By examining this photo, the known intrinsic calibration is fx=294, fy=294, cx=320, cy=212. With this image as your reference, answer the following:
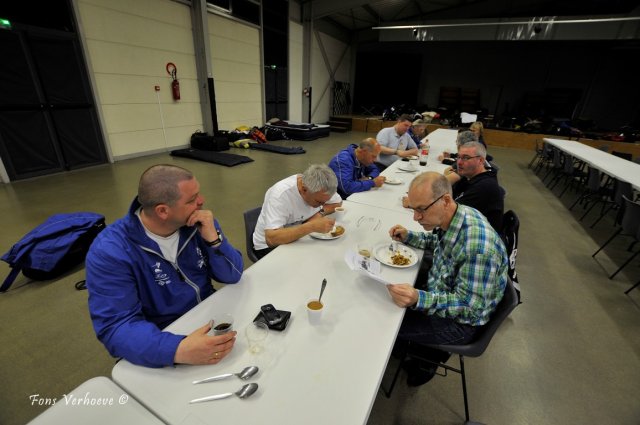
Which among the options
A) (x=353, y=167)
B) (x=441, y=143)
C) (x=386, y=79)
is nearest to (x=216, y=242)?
(x=353, y=167)

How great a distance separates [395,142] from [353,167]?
7.32ft

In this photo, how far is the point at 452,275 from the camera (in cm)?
149

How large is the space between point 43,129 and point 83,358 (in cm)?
520

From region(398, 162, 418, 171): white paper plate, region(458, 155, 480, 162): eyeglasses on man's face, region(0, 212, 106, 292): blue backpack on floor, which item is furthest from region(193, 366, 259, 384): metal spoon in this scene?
region(398, 162, 418, 171): white paper plate

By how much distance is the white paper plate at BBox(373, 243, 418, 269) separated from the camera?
1.67 m

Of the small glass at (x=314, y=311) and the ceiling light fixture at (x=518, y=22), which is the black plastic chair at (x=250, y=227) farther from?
the ceiling light fixture at (x=518, y=22)

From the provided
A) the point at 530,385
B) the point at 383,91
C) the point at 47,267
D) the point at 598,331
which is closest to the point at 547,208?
the point at 598,331

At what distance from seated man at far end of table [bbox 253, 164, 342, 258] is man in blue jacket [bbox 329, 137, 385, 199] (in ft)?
2.68

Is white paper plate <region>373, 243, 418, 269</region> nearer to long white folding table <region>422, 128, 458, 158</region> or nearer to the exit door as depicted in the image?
long white folding table <region>422, 128, 458, 158</region>

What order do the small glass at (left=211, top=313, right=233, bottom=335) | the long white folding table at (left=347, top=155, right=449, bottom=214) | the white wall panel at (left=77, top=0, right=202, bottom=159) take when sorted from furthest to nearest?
the white wall panel at (left=77, top=0, right=202, bottom=159) < the long white folding table at (left=347, top=155, right=449, bottom=214) < the small glass at (left=211, top=313, right=233, bottom=335)

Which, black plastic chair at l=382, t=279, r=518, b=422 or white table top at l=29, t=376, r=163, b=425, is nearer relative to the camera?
white table top at l=29, t=376, r=163, b=425

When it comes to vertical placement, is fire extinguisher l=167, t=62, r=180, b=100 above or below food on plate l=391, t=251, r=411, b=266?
above

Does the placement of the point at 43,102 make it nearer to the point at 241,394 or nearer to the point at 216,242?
the point at 216,242

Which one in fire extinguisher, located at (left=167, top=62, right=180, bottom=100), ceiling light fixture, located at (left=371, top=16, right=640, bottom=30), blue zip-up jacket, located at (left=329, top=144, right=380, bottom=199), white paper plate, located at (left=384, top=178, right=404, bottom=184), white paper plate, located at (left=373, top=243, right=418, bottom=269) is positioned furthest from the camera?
ceiling light fixture, located at (left=371, top=16, right=640, bottom=30)
